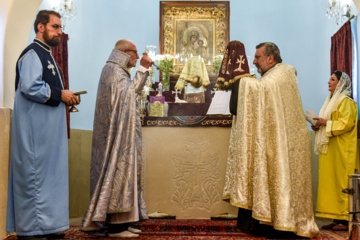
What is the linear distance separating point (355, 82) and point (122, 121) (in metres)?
4.06

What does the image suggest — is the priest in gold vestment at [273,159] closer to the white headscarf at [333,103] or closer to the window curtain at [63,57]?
the white headscarf at [333,103]

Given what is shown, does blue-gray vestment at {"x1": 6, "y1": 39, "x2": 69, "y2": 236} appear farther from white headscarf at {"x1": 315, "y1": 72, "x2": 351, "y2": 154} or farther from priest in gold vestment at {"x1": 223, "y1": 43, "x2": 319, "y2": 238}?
white headscarf at {"x1": 315, "y1": 72, "x2": 351, "y2": 154}

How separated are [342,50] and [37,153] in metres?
4.77

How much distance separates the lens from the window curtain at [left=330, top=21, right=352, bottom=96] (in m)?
6.20

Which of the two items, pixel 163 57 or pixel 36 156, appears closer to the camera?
pixel 36 156

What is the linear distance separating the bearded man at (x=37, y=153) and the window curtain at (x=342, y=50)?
418cm

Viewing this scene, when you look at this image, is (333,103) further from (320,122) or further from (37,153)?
(37,153)

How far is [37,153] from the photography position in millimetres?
3859

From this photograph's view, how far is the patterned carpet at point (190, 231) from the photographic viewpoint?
428cm

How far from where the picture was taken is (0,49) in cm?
456

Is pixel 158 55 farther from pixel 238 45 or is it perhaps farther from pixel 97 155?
pixel 97 155

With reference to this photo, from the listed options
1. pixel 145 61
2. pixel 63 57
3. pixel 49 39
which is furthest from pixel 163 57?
pixel 49 39

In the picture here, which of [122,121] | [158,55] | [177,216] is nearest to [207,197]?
[177,216]

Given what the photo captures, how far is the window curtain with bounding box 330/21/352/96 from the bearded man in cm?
418
